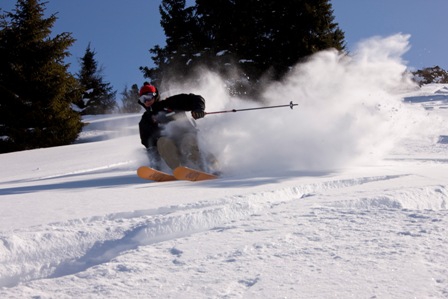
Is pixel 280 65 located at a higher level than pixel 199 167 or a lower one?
higher

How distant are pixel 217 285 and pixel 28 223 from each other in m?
1.90

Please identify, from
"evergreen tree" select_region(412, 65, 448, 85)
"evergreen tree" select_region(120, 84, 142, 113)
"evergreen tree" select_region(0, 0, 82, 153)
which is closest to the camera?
"evergreen tree" select_region(0, 0, 82, 153)

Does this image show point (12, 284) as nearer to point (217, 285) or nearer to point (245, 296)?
point (217, 285)

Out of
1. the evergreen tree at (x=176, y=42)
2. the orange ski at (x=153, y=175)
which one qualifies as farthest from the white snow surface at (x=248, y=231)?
the evergreen tree at (x=176, y=42)

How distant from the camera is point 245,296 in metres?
1.98

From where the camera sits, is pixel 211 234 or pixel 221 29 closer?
pixel 211 234

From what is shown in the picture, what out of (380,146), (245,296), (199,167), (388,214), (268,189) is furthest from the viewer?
(380,146)

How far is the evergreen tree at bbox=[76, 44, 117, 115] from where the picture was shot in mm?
35250

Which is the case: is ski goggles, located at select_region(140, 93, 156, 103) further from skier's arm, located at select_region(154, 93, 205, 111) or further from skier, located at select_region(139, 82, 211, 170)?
skier's arm, located at select_region(154, 93, 205, 111)

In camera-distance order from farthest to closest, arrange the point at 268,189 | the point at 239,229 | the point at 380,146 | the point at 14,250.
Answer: the point at 380,146 < the point at 268,189 < the point at 239,229 < the point at 14,250


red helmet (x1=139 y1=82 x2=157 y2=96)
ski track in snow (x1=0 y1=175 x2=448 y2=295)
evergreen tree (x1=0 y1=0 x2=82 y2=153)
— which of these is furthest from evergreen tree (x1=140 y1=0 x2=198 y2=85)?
ski track in snow (x1=0 y1=175 x2=448 y2=295)

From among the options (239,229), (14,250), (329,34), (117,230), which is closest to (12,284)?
(14,250)

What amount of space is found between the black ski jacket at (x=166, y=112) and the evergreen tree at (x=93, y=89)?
28.0m

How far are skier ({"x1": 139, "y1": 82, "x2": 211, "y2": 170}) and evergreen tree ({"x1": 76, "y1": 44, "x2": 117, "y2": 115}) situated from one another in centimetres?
2796
